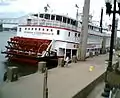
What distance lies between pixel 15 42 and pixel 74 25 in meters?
8.16

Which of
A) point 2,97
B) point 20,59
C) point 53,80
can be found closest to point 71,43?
point 20,59

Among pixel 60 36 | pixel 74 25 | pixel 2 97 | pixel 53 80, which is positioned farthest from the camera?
pixel 74 25

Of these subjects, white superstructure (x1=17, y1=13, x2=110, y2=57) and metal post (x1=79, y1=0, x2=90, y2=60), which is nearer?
metal post (x1=79, y1=0, x2=90, y2=60)

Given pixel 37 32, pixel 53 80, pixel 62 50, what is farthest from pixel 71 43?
pixel 53 80

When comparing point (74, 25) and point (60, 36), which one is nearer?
point (60, 36)

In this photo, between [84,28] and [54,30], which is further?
[54,30]

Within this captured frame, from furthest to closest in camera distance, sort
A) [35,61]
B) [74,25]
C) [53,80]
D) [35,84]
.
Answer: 1. [74,25]
2. [35,61]
3. [53,80]
4. [35,84]

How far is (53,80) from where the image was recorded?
1153 cm

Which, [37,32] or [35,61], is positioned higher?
[37,32]

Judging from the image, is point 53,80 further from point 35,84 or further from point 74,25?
point 74,25

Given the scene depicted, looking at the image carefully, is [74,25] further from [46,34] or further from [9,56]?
[9,56]

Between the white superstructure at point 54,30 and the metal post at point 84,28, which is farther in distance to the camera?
the white superstructure at point 54,30

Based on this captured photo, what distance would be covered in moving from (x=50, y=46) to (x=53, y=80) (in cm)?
1559

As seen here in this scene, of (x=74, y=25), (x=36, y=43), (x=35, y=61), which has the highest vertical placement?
(x=74, y=25)
